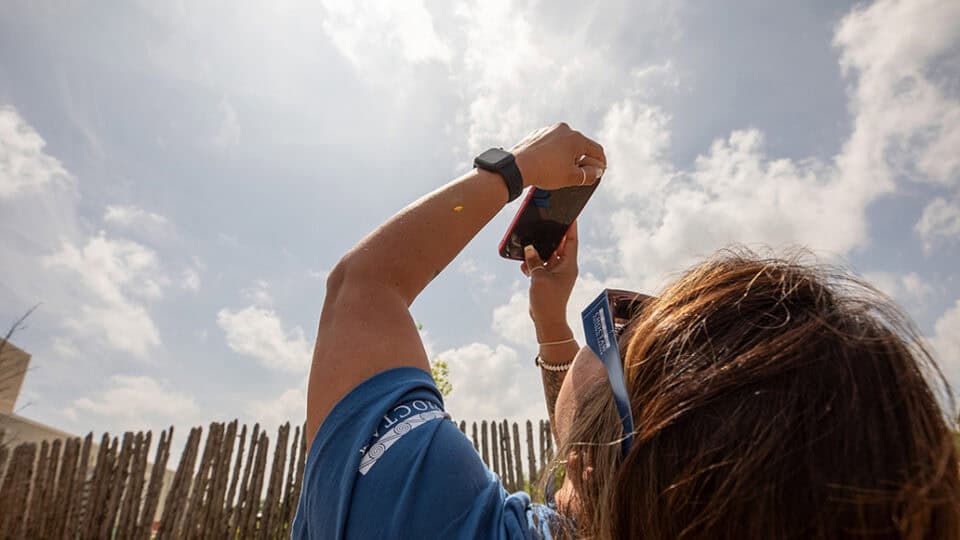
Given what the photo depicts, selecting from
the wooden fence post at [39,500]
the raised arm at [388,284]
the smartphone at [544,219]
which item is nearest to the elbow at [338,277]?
the raised arm at [388,284]

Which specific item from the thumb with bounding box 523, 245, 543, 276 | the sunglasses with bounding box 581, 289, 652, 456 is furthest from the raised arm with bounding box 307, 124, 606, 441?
the thumb with bounding box 523, 245, 543, 276

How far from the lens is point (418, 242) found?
81cm

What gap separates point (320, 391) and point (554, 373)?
0.88 metres

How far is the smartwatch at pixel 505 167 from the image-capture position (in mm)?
946

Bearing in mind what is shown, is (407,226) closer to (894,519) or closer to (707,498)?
(707,498)

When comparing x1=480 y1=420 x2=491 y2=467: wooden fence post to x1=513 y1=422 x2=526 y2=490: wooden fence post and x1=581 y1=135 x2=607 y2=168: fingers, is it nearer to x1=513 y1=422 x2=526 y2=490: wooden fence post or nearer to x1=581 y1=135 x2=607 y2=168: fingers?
x1=513 y1=422 x2=526 y2=490: wooden fence post

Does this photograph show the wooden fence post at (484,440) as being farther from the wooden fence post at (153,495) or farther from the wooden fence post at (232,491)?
the wooden fence post at (153,495)

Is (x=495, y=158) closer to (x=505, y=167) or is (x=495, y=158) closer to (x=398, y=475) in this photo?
(x=505, y=167)

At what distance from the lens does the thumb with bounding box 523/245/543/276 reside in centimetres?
157

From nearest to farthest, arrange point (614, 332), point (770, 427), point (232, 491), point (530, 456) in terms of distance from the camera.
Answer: point (770, 427) → point (614, 332) → point (232, 491) → point (530, 456)

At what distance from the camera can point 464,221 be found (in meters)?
0.86

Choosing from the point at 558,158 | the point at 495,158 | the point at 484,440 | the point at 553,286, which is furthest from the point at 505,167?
the point at 484,440

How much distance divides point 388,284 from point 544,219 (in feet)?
2.59

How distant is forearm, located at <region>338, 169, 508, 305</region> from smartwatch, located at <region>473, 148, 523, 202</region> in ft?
0.29
